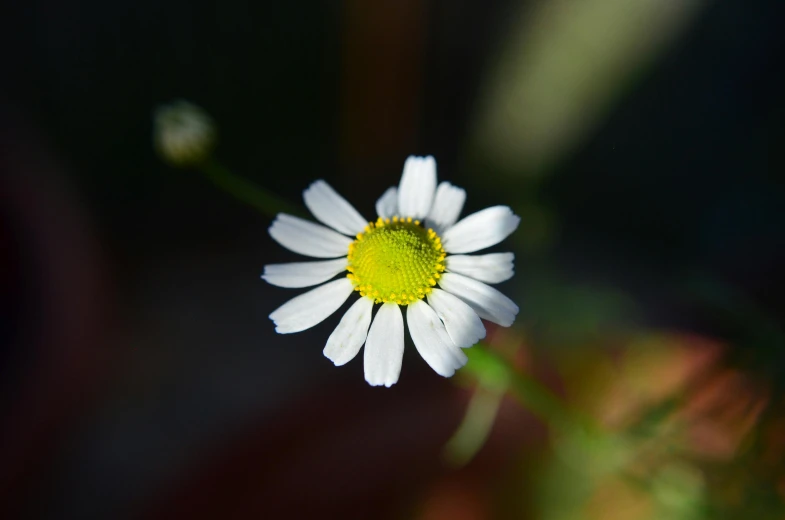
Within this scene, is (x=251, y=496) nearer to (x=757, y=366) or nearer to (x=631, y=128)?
(x=757, y=366)

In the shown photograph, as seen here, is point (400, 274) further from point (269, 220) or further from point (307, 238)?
point (269, 220)

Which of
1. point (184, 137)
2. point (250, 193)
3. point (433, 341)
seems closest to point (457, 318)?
point (433, 341)

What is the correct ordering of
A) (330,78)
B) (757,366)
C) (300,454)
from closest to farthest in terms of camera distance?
Answer: (757,366), (300,454), (330,78)

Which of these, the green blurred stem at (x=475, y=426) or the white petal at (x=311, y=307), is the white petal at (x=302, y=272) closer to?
the white petal at (x=311, y=307)

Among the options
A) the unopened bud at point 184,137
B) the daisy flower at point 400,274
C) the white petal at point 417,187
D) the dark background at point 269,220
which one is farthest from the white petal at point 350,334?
the dark background at point 269,220

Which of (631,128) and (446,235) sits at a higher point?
(631,128)

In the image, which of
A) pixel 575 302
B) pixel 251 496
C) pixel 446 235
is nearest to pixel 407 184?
pixel 446 235

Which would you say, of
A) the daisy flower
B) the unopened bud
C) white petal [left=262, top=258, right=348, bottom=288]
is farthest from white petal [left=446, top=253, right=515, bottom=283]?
the unopened bud
